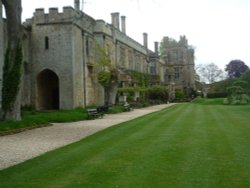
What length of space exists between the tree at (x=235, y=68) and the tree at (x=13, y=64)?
271 ft

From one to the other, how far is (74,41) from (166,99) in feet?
96.9

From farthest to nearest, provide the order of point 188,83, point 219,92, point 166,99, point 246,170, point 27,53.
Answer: point 188,83 → point 219,92 → point 166,99 → point 27,53 → point 246,170

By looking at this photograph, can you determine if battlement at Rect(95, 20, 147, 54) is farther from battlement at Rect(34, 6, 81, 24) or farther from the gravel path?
the gravel path

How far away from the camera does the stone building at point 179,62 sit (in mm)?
79938

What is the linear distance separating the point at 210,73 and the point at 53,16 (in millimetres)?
77274

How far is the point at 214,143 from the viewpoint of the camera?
11180mm

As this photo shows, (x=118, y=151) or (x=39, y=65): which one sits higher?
(x=39, y=65)

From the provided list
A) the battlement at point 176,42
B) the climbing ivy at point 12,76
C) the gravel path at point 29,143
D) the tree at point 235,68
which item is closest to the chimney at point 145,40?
the battlement at point 176,42

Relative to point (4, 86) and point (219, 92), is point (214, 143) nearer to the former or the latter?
point (4, 86)

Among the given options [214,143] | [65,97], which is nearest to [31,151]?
[214,143]

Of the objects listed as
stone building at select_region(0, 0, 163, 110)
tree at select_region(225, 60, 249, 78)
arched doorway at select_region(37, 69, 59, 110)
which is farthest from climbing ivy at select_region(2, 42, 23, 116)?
tree at select_region(225, 60, 249, 78)

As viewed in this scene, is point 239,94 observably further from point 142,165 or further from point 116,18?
point 142,165

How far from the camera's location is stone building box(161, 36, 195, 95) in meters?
79.9

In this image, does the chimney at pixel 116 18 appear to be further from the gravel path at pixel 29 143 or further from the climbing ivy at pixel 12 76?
the gravel path at pixel 29 143
